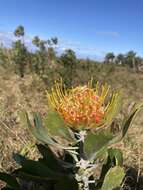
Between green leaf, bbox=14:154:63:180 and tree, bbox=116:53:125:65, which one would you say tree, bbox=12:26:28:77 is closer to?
green leaf, bbox=14:154:63:180

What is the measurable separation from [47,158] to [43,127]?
0.25 m

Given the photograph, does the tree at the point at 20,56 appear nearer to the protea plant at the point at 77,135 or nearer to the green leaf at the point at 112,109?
the protea plant at the point at 77,135

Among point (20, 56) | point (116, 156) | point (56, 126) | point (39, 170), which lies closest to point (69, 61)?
point (20, 56)

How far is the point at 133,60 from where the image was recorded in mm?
32344

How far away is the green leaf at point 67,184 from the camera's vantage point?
2113 millimetres

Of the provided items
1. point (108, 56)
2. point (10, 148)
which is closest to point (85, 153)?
point (10, 148)

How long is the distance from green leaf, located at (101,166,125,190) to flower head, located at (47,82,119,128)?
10.3 inches

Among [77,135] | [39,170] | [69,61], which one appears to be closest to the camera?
[77,135]

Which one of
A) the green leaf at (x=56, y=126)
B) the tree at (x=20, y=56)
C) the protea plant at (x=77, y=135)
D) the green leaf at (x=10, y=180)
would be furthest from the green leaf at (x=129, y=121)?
the tree at (x=20, y=56)

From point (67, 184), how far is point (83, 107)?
44 centimetres

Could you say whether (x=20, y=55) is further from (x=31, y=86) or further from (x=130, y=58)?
(x=130, y=58)

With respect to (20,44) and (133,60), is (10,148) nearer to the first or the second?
(20,44)

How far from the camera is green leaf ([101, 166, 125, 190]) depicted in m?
2.04

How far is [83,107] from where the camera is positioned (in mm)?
1887
